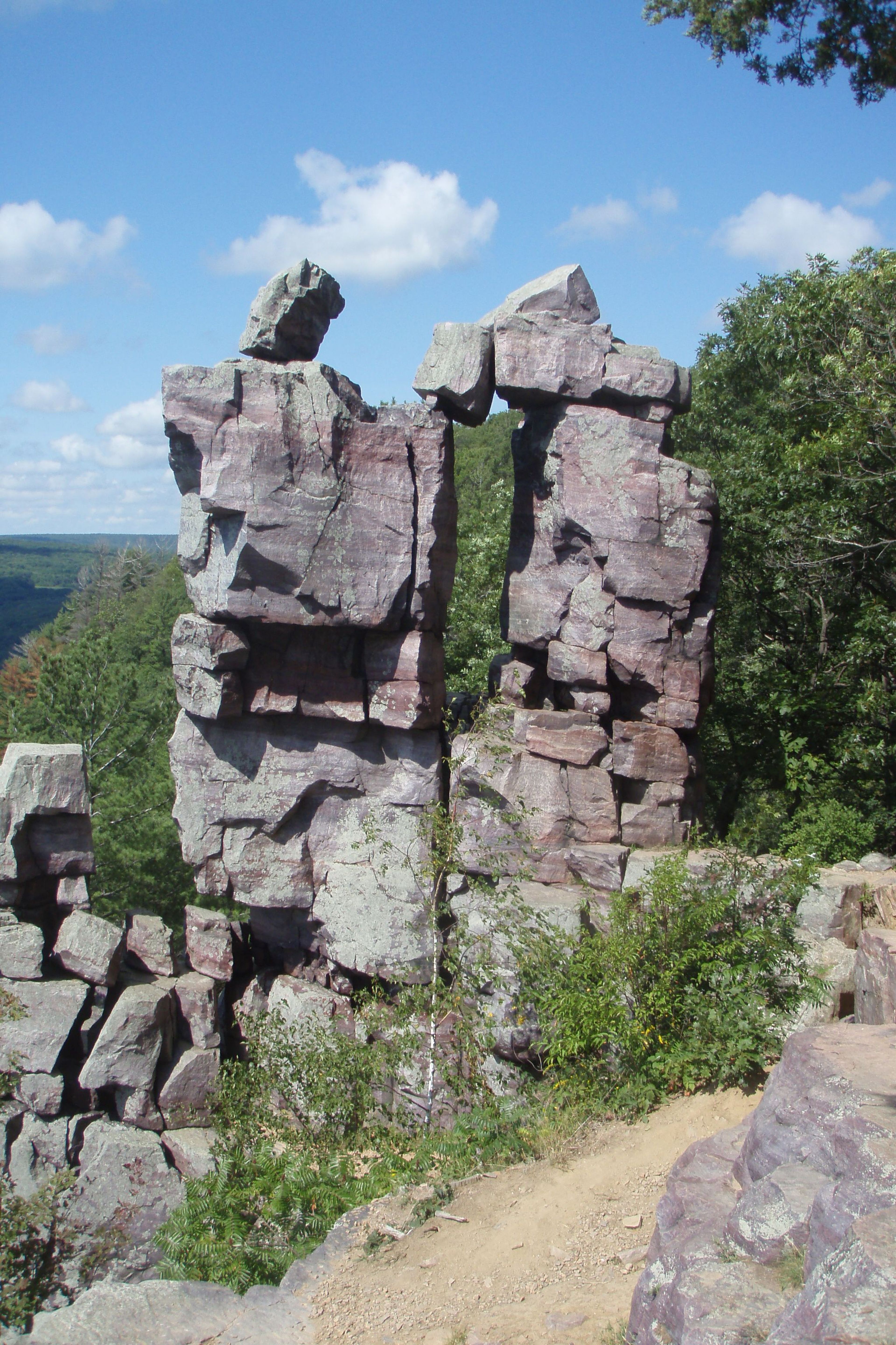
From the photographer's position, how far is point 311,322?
11.4 m

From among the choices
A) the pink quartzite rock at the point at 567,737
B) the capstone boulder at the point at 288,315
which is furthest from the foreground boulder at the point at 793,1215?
the capstone boulder at the point at 288,315

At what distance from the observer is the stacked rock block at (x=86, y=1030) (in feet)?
33.4

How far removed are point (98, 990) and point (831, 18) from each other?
12535mm

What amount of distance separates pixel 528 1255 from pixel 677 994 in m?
2.23

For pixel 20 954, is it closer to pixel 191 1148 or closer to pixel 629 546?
pixel 191 1148

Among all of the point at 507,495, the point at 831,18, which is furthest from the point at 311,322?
the point at 507,495

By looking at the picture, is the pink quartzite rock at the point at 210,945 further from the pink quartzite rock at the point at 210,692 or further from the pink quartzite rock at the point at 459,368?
the pink quartzite rock at the point at 459,368

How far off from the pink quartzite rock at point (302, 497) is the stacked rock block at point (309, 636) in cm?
2

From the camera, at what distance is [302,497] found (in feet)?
34.0

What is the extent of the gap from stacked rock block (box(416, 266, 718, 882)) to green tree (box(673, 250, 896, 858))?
1.30m

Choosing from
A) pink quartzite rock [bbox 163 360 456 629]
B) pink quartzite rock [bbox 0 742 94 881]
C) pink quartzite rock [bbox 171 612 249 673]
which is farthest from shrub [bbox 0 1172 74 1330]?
pink quartzite rock [bbox 163 360 456 629]

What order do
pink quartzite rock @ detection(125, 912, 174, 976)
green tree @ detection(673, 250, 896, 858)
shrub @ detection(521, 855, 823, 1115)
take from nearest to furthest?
shrub @ detection(521, 855, 823, 1115)
green tree @ detection(673, 250, 896, 858)
pink quartzite rock @ detection(125, 912, 174, 976)

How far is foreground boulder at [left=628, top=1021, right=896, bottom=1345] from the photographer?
3.30 metres

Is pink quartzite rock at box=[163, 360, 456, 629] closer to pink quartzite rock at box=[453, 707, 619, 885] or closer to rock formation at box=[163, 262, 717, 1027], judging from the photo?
rock formation at box=[163, 262, 717, 1027]
